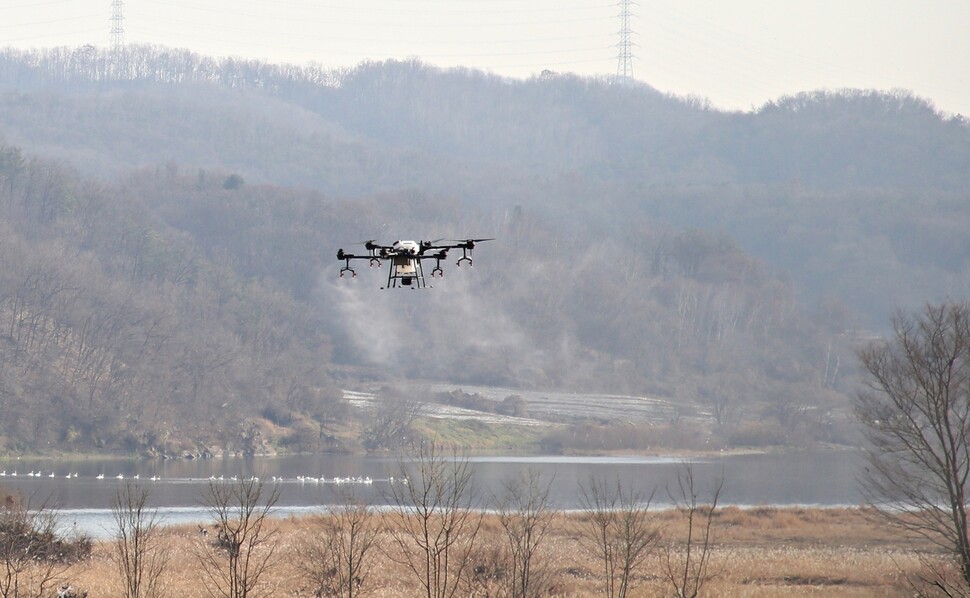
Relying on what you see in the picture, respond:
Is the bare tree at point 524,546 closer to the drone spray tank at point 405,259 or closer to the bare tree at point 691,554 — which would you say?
the bare tree at point 691,554

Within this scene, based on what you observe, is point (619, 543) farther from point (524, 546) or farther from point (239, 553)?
point (239, 553)

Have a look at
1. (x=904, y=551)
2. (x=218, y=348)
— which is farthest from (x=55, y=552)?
(x=218, y=348)

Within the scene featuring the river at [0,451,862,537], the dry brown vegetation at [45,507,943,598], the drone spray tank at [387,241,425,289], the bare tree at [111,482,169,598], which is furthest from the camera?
the river at [0,451,862,537]

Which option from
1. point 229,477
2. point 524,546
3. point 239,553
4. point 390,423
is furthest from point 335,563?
point 390,423

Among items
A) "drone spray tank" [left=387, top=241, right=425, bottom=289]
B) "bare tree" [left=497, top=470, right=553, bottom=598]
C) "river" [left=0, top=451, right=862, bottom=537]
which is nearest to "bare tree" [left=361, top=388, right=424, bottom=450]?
"river" [left=0, top=451, right=862, bottom=537]

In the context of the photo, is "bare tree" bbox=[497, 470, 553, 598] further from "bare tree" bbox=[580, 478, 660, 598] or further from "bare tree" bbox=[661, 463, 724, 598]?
"bare tree" bbox=[661, 463, 724, 598]

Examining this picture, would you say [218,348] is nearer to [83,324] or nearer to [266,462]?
[83,324]
